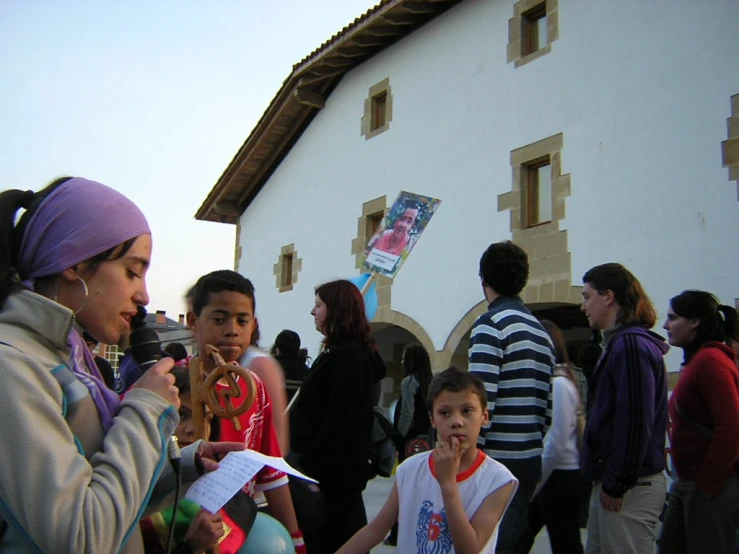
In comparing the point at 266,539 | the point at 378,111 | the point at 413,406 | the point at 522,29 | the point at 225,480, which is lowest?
the point at 413,406

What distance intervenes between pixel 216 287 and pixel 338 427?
96 cm

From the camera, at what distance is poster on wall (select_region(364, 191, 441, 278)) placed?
449 cm

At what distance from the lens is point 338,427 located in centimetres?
319

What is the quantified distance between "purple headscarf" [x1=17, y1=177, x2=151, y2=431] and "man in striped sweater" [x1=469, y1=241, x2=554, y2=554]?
6.86ft

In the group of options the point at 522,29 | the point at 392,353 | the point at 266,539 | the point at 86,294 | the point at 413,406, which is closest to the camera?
the point at 86,294

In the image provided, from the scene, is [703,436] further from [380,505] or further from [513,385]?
[380,505]

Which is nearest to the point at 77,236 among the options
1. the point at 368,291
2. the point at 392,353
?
the point at 368,291

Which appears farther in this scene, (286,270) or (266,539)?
(286,270)

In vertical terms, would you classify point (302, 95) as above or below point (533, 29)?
above

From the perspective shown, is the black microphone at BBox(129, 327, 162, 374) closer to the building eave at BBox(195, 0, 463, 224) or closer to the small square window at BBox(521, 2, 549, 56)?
the small square window at BBox(521, 2, 549, 56)

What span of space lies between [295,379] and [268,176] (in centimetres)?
1009

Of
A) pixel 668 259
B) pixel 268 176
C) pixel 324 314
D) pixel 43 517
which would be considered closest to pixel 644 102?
pixel 668 259

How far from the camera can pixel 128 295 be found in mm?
1512

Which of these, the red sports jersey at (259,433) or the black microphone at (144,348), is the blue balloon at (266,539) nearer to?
the red sports jersey at (259,433)
